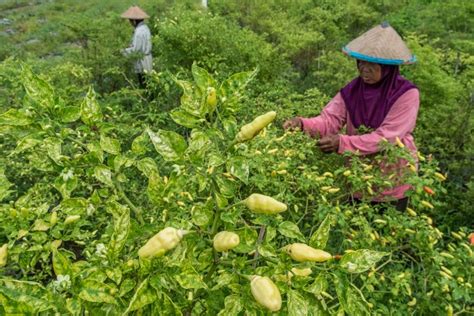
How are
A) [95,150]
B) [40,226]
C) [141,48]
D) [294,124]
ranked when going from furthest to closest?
[141,48]
[294,124]
[40,226]
[95,150]

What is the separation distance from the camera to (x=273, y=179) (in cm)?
219

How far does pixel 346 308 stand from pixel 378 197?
141 cm

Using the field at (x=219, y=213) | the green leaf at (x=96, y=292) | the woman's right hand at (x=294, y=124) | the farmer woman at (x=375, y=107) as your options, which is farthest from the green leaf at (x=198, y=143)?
the woman's right hand at (x=294, y=124)

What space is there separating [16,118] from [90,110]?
17cm

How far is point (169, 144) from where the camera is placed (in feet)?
3.28

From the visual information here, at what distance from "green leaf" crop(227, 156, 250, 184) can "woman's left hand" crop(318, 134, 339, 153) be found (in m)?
1.37

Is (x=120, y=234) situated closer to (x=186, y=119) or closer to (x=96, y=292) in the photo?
(x=96, y=292)

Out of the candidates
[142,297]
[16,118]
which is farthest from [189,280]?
[16,118]

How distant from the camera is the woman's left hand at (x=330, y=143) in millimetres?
2268

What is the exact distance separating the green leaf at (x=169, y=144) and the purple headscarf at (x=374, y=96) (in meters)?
1.68

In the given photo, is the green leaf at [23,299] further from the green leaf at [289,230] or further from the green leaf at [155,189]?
the green leaf at [289,230]

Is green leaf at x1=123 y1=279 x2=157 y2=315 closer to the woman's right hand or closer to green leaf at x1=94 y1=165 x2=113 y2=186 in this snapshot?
green leaf at x1=94 y1=165 x2=113 y2=186

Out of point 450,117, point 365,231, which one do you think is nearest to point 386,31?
point 365,231

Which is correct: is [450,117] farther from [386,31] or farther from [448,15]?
[448,15]
